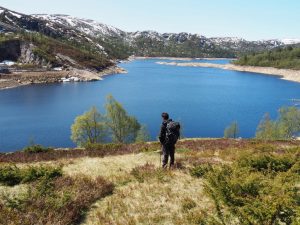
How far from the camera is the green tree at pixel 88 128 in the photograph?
6203 cm

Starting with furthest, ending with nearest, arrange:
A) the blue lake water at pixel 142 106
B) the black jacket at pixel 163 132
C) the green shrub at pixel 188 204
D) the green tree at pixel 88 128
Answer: the blue lake water at pixel 142 106, the green tree at pixel 88 128, the black jacket at pixel 163 132, the green shrub at pixel 188 204

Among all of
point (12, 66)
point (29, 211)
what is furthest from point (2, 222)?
point (12, 66)

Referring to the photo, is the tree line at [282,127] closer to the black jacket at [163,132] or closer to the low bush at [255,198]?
the black jacket at [163,132]

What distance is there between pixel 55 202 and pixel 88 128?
171 ft

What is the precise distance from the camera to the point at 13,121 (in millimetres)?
91750

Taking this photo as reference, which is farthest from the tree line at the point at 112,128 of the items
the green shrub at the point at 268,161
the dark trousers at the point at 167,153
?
the green shrub at the point at 268,161

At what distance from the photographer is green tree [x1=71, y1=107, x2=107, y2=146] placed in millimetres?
62031

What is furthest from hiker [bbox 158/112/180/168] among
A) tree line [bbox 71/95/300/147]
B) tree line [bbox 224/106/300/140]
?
tree line [bbox 224/106/300/140]

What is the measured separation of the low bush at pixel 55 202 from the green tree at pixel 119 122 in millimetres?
51234

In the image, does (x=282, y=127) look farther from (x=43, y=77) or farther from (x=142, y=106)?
(x=43, y=77)

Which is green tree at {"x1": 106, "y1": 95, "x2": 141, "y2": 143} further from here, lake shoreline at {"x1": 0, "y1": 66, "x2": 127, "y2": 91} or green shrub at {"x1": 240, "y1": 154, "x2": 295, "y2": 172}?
lake shoreline at {"x1": 0, "y1": 66, "x2": 127, "y2": 91}

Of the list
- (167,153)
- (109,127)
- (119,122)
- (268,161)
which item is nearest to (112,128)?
(109,127)

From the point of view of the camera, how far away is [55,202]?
1118cm

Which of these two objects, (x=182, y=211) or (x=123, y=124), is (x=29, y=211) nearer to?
(x=182, y=211)
